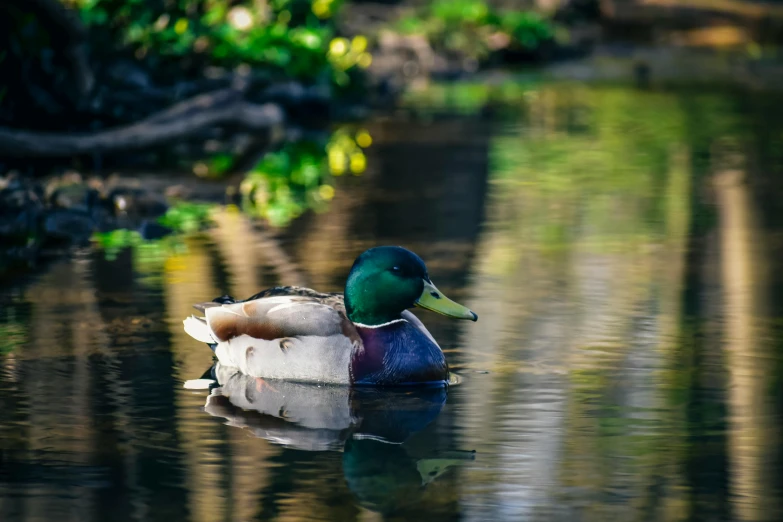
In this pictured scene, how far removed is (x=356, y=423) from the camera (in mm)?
7324

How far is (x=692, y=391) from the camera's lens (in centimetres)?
788

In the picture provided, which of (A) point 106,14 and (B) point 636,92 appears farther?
(B) point 636,92

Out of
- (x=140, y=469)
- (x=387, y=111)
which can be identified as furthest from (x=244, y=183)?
(x=140, y=469)

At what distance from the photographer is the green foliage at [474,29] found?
31.1m

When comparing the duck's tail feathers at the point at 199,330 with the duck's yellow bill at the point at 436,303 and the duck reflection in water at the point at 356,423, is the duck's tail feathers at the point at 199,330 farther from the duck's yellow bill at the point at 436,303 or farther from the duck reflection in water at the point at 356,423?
the duck's yellow bill at the point at 436,303

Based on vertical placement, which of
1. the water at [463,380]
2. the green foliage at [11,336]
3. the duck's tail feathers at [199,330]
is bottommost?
the water at [463,380]

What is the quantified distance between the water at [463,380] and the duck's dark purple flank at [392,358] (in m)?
0.11

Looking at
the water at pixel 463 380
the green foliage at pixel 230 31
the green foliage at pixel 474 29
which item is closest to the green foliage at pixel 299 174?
the water at pixel 463 380

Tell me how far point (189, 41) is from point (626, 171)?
6514 millimetres

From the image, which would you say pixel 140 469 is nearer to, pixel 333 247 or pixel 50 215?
pixel 333 247

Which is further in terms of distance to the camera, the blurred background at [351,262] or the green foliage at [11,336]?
the green foliage at [11,336]

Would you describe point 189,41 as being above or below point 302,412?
above

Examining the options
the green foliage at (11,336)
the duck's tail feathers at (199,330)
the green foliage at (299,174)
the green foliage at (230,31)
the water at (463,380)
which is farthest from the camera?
the green foliage at (230,31)

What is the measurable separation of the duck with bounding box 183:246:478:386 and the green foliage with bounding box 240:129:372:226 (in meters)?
5.38
